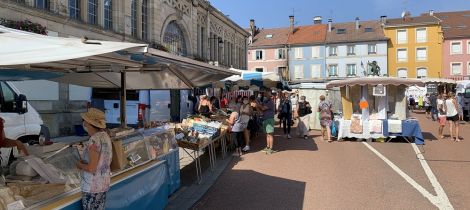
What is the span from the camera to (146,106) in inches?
632

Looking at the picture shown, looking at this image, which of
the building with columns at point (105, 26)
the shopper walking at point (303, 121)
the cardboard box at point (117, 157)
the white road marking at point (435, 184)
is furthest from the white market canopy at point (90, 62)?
the shopper walking at point (303, 121)

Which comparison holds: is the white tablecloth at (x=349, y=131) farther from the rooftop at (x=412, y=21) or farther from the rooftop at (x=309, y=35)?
the rooftop at (x=412, y=21)

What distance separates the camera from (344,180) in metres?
8.02

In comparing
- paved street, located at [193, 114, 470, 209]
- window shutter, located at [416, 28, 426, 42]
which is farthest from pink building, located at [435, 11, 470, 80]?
paved street, located at [193, 114, 470, 209]

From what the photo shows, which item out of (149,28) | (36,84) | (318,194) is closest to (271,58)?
(149,28)

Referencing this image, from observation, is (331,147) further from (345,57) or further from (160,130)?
(345,57)

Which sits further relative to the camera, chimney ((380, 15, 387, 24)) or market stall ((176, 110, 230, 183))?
chimney ((380, 15, 387, 24))

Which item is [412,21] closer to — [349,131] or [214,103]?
[214,103]

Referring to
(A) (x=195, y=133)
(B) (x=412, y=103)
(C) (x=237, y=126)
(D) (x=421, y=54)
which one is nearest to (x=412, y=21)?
(D) (x=421, y=54)

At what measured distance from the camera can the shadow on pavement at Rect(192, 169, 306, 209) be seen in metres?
6.46

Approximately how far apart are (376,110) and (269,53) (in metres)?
50.8

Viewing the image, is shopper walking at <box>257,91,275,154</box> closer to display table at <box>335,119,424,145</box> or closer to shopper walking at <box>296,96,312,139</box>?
shopper walking at <box>296,96,312,139</box>

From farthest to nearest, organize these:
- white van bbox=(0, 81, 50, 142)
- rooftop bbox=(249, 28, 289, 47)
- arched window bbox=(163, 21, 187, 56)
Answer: rooftop bbox=(249, 28, 289, 47) → arched window bbox=(163, 21, 187, 56) → white van bbox=(0, 81, 50, 142)

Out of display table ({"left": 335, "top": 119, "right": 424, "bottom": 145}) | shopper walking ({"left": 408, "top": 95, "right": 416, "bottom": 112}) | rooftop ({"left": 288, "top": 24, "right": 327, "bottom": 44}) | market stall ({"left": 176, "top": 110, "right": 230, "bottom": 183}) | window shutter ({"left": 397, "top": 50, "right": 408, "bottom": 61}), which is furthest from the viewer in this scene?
rooftop ({"left": 288, "top": 24, "right": 327, "bottom": 44})
